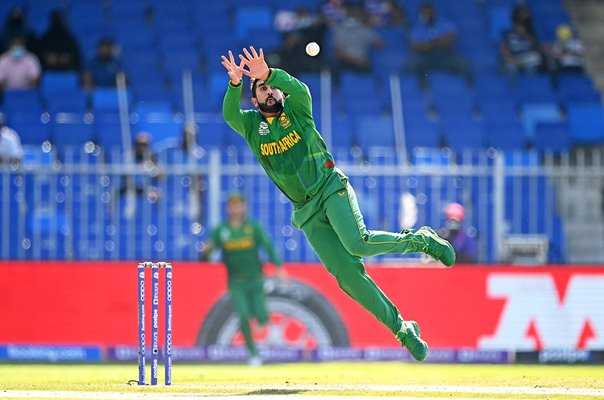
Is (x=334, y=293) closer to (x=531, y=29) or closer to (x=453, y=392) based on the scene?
(x=453, y=392)

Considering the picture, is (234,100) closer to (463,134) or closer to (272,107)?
(272,107)

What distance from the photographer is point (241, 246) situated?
650 inches

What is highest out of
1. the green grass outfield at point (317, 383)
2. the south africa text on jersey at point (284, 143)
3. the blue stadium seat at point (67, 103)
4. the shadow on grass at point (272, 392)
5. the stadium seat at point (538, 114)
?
the blue stadium seat at point (67, 103)

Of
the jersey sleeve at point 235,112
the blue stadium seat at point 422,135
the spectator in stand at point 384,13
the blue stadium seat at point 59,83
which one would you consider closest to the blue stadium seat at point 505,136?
the blue stadium seat at point 422,135

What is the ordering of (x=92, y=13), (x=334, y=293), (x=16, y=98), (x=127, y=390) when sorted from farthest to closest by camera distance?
1. (x=92, y=13)
2. (x=16, y=98)
3. (x=334, y=293)
4. (x=127, y=390)

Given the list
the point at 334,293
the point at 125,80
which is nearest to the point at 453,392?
the point at 334,293

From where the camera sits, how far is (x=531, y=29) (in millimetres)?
21734

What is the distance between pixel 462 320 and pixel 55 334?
16.6 feet

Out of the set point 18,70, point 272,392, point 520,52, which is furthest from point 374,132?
point 272,392

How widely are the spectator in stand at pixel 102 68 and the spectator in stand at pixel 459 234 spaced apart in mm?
6262

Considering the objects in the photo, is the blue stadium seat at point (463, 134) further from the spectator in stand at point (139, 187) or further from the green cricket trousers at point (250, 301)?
the spectator in stand at point (139, 187)

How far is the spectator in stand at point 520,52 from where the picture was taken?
69.5 ft

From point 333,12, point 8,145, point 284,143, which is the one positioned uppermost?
point 333,12

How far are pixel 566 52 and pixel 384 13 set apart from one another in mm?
3011
